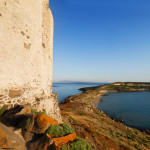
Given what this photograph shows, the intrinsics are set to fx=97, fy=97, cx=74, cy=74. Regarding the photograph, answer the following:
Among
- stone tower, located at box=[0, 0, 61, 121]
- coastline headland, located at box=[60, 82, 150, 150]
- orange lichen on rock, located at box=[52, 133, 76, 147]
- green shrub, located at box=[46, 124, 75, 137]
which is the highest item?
stone tower, located at box=[0, 0, 61, 121]

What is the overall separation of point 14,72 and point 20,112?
8.65 feet

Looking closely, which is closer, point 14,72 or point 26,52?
point 14,72

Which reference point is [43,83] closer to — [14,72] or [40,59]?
[40,59]

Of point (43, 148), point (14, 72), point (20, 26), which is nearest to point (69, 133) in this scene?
point (43, 148)

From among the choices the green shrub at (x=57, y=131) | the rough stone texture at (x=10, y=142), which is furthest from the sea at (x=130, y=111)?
the rough stone texture at (x=10, y=142)

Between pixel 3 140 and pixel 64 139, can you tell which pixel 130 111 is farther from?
pixel 3 140

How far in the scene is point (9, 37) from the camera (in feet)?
20.1

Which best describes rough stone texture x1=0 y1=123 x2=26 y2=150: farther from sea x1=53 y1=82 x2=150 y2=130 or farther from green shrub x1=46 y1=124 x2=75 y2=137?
sea x1=53 y1=82 x2=150 y2=130

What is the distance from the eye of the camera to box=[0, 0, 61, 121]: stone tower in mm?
5953

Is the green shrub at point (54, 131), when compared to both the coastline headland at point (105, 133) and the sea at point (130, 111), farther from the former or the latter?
the sea at point (130, 111)

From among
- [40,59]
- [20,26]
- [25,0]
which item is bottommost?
[40,59]

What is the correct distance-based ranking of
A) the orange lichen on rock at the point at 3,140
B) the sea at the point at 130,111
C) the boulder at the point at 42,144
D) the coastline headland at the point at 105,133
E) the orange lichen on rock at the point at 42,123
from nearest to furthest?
the orange lichen on rock at the point at 3,140, the boulder at the point at 42,144, the orange lichen on rock at the point at 42,123, the coastline headland at the point at 105,133, the sea at the point at 130,111

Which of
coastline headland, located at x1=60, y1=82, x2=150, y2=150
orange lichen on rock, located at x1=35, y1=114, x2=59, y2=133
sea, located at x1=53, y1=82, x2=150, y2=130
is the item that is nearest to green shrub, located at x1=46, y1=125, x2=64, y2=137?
orange lichen on rock, located at x1=35, y1=114, x2=59, y2=133

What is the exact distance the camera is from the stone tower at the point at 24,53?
5953mm
